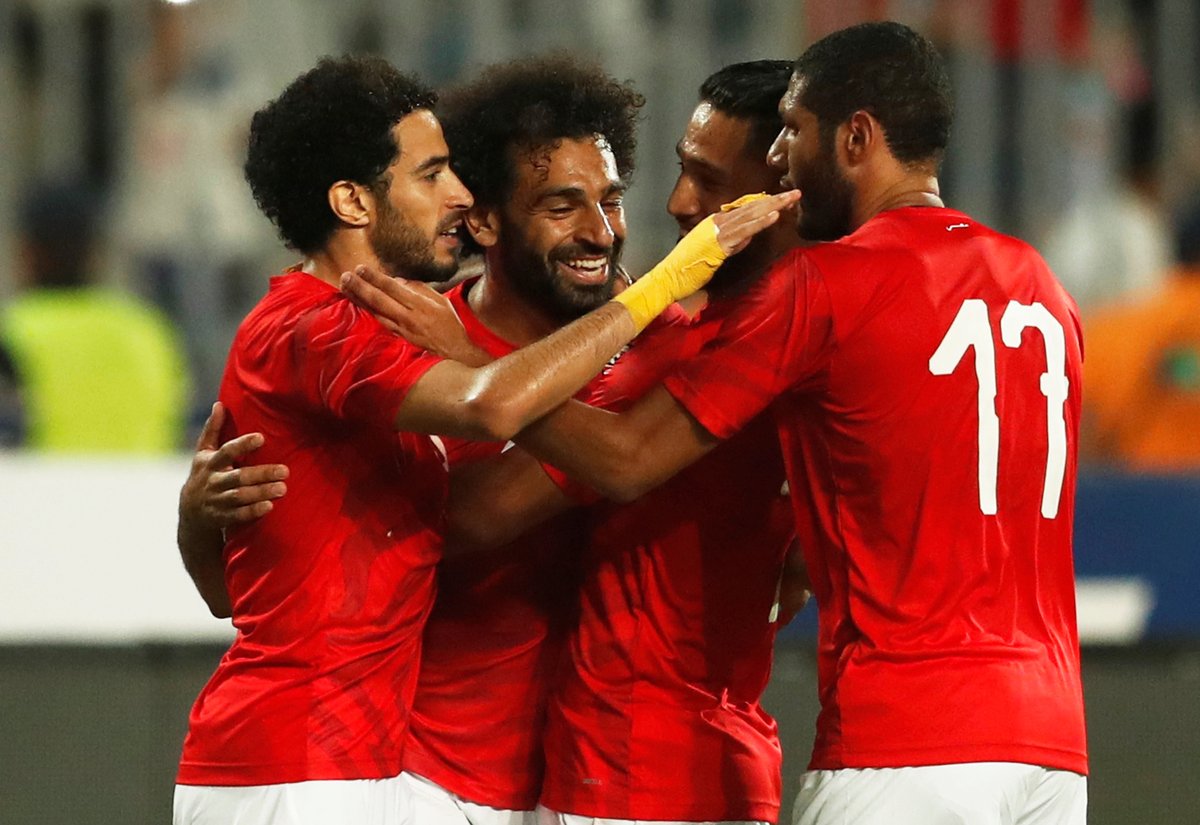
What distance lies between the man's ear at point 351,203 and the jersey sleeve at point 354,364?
1.05 feet

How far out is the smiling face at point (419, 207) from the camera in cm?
349

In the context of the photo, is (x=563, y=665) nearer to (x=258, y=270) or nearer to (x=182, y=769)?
(x=182, y=769)

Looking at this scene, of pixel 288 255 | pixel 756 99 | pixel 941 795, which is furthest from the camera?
pixel 288 255

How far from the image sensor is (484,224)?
3.92 meters

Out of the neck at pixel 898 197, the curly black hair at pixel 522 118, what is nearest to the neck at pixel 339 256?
the curly black hair at pixel 522 118

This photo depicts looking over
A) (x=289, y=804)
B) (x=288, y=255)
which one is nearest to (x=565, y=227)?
(x=289, y=804)

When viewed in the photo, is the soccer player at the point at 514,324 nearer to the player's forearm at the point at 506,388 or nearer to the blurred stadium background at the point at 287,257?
the player's forearm at the point at 506,388

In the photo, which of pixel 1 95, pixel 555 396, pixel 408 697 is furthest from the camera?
pixel 1 95

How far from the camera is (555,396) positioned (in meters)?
3.10

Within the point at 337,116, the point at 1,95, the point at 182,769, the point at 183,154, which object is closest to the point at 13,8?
the point at 1,95

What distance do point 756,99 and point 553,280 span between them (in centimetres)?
56

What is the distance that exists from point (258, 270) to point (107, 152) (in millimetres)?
657

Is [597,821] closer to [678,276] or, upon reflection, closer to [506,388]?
[506,388]

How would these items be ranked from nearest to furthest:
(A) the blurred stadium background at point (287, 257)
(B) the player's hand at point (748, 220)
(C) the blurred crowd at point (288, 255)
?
(B) the player's hand at point (748, 220)
(A) the blurred stadium background at point (287, 257)
(C) the blurred crowd at point (288, 255)
